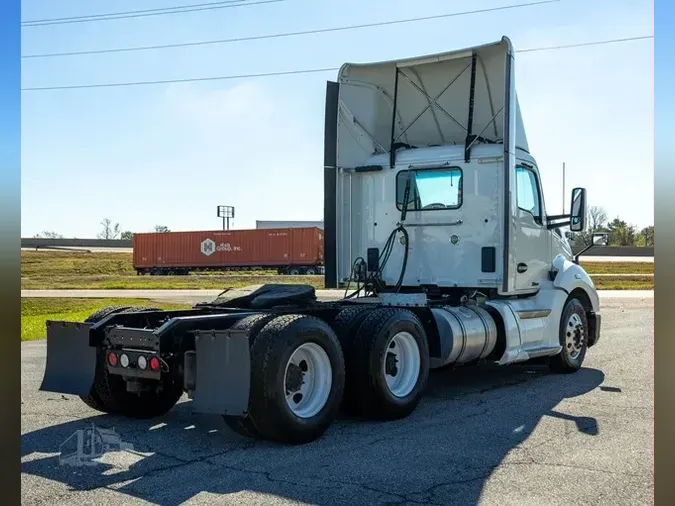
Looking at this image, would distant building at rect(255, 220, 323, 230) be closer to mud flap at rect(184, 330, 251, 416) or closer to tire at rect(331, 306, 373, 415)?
tire at rect(331, 306, 373, 415)

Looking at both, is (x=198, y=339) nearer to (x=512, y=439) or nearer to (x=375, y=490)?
(x=375, y=490)

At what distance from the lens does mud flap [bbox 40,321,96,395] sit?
6.34 metres

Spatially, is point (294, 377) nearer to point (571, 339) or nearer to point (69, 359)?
point (69, 359)

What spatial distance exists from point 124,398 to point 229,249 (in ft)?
153

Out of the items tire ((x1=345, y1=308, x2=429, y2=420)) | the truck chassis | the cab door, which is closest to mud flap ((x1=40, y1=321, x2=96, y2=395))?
the truck chassis

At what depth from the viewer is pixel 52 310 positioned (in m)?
20.4

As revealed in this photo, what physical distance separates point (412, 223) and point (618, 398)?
331cm

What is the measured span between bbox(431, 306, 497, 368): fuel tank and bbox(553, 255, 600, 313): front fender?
5.80ft

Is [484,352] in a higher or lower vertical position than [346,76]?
lower

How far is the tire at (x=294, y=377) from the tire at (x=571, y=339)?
181 inches
